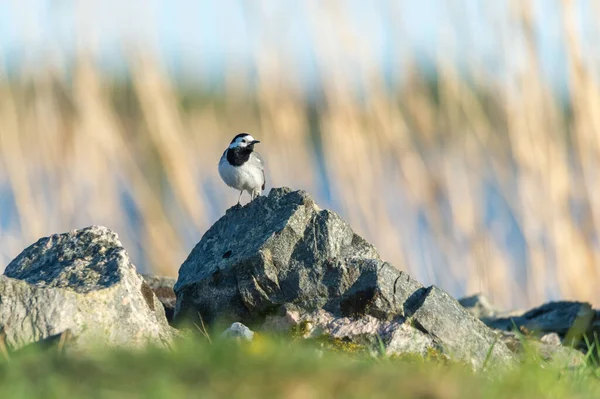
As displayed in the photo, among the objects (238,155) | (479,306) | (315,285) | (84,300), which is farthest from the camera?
(238,155)

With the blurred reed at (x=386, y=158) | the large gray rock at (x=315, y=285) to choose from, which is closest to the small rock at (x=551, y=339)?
the large gray rock at (x=315, y=285)

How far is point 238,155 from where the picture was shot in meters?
6.55

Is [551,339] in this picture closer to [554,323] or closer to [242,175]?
[554,323]

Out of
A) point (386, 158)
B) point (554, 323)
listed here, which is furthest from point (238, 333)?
point (386, 158)

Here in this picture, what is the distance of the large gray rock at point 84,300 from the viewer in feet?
12.1

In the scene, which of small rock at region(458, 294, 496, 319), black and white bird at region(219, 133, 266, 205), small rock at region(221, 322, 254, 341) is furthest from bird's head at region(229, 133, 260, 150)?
small rock at region(221, 322, 254, 341)

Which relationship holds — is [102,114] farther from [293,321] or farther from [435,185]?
[293,321]

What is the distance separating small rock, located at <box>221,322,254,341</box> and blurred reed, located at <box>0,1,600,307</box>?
3398mm

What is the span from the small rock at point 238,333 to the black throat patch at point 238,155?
8.44ft

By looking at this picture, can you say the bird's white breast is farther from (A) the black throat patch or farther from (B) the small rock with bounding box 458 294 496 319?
(B) the small rock with bounding box 458 294 496 319

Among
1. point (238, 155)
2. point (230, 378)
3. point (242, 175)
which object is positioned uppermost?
point (238, 155)

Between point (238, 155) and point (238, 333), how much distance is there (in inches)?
109

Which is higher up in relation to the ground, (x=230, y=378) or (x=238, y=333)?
(x=230, y=378)

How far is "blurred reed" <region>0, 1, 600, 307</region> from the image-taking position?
6973 millimetres
